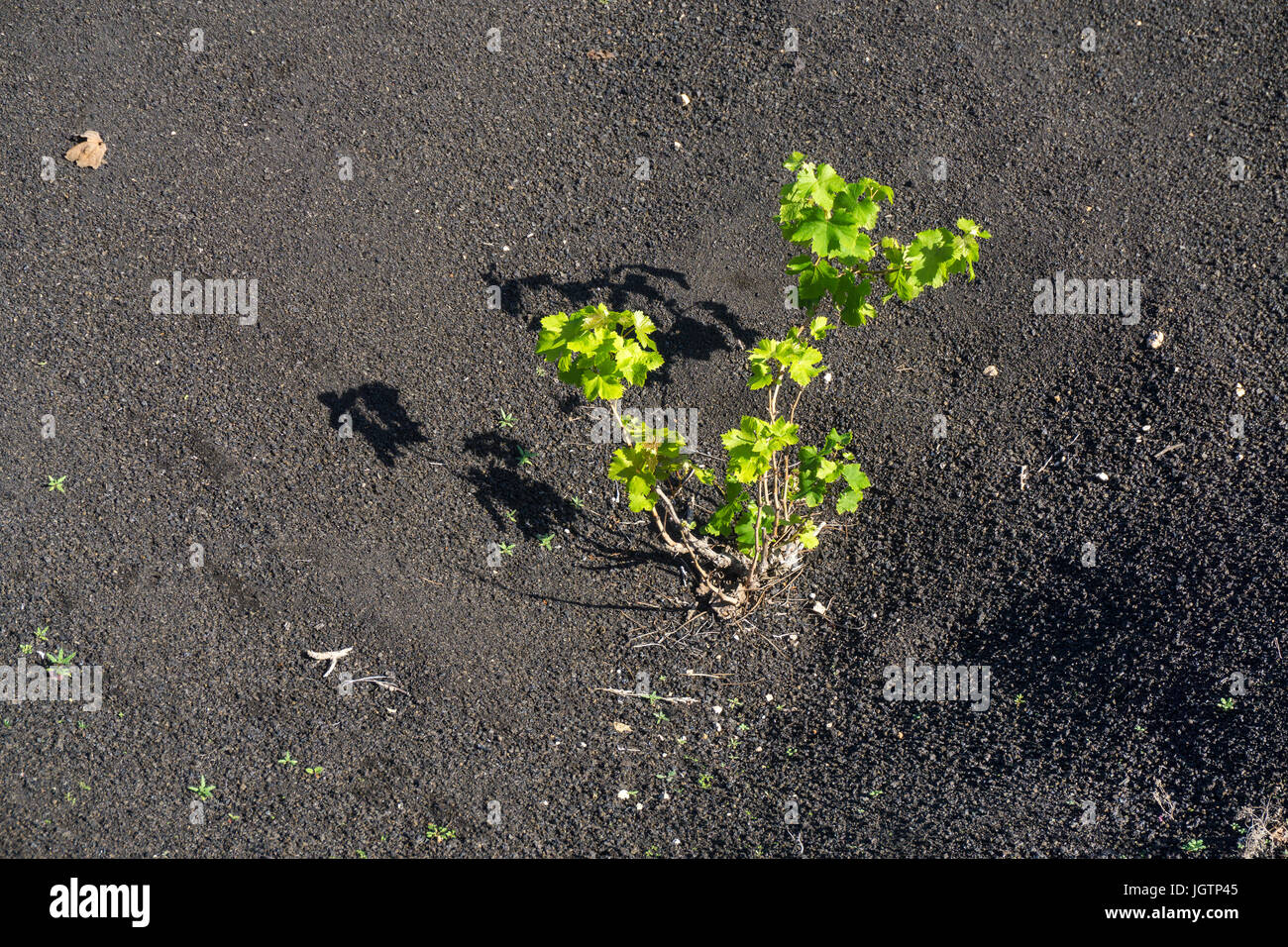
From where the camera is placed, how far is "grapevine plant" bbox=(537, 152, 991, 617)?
2.84 m

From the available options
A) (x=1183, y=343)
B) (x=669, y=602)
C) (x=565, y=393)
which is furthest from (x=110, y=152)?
(x=1183, y=343)

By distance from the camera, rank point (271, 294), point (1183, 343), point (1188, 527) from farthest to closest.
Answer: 1. point (271, 294)
2. point (1183, 343)
3. point (1188, 527)

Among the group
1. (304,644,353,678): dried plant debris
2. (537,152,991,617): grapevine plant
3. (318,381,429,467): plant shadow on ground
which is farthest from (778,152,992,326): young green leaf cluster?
(304,644,353,678): dried plant debris

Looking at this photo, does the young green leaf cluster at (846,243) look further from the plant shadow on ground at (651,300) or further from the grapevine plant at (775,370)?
the plant shadow on ground at (651,300)

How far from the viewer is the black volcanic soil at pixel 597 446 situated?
3639mm

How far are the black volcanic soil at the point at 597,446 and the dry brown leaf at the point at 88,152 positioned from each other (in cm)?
6

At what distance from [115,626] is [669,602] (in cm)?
251

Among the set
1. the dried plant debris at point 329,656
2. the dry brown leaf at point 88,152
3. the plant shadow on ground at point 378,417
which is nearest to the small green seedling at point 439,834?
the dried plant debris at point 329,656

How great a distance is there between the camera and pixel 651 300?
4.16 m

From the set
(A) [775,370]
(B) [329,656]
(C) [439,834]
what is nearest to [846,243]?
(A) [775,370]

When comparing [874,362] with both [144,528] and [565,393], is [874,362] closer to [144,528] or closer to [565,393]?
[565,393]

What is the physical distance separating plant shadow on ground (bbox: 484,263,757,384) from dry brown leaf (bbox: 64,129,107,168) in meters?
2.12

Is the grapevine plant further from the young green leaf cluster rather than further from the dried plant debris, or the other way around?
the dried plant debris

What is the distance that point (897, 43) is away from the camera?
4.34m
